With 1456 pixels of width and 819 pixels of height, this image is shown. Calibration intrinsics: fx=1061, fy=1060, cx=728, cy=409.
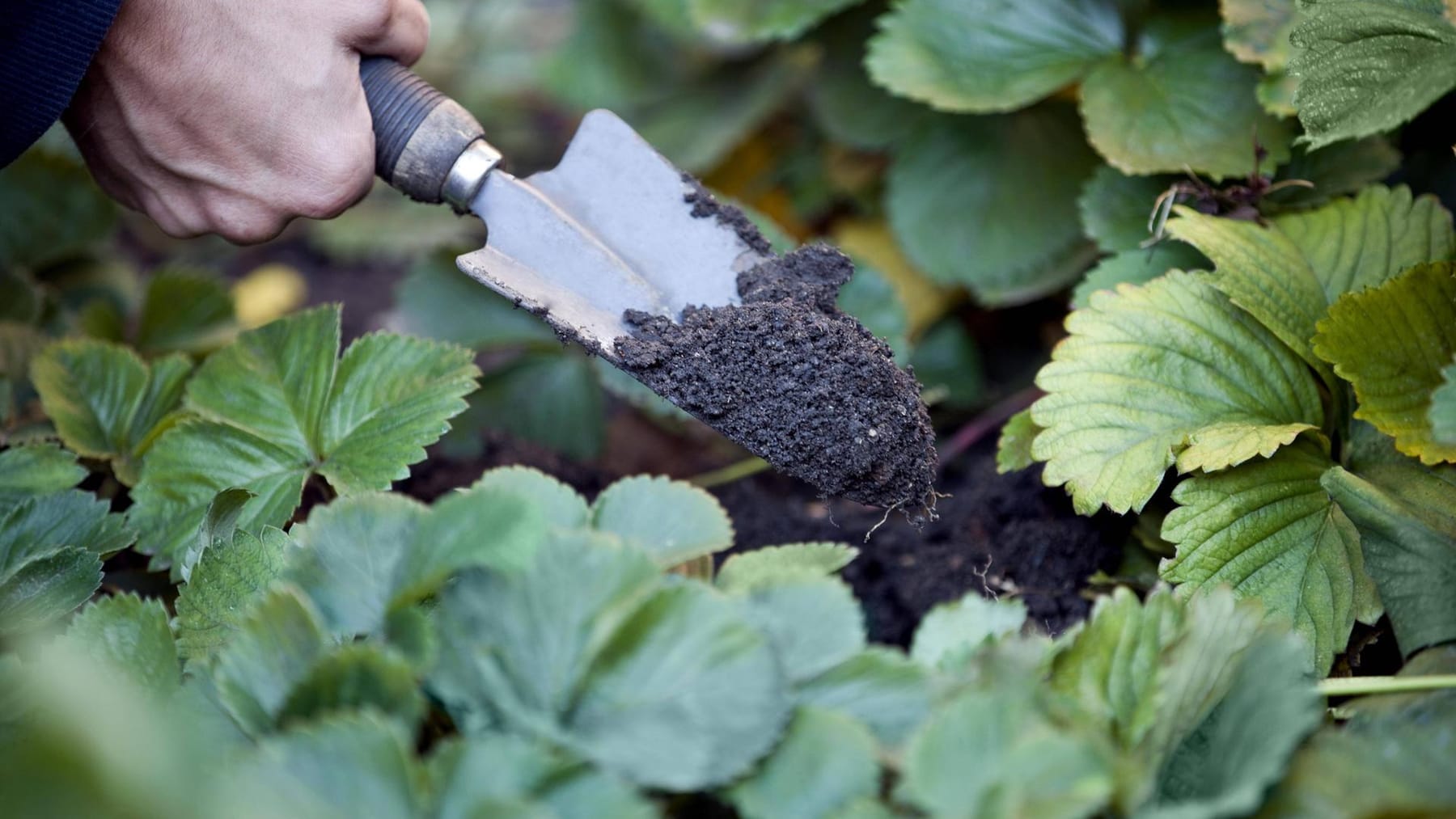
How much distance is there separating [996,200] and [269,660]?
1309 millimetres

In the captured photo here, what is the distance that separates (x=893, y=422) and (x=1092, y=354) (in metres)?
0.22

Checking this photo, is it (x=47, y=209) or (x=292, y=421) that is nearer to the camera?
(x=292, y=421)

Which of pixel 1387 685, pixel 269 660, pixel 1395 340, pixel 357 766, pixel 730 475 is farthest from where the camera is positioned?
pixel 730 475

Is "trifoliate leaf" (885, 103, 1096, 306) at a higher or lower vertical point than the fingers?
lower

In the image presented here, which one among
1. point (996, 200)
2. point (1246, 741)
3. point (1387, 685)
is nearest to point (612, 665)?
point (1246, 741)

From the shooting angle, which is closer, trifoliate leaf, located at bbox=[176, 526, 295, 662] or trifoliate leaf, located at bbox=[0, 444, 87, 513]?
trifoliate leaf, located at bbox=[176, 526, 295, 662]

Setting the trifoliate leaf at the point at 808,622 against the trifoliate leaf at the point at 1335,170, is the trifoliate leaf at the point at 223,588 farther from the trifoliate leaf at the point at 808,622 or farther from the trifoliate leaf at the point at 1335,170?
the trifoliate leaf at the point at 1335,170

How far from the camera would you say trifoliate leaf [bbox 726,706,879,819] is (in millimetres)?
616

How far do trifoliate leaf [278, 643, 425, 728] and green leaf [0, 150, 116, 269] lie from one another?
1.37 meters

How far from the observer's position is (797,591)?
708 mm

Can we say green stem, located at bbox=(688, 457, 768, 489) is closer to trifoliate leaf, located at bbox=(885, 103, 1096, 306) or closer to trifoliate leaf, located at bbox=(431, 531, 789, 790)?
trifoliate leaf, located at bbox=(885, 103, 1096, 306)

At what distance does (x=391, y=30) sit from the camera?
117 centimetres

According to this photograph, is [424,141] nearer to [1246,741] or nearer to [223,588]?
[223,588]

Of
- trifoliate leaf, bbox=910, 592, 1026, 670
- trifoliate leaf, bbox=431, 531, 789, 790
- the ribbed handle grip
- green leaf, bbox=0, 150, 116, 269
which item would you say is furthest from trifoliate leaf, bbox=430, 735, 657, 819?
green leaf, bbox=0, 150, 116, 269
